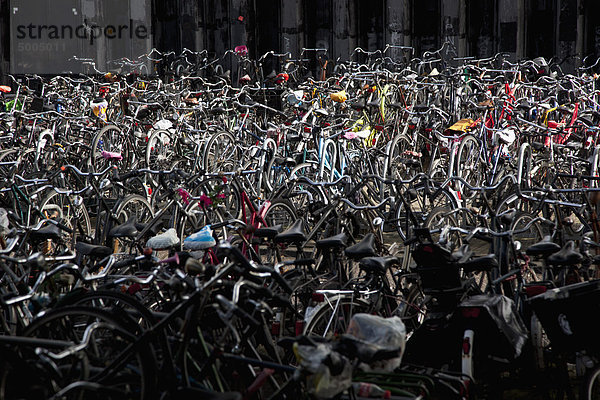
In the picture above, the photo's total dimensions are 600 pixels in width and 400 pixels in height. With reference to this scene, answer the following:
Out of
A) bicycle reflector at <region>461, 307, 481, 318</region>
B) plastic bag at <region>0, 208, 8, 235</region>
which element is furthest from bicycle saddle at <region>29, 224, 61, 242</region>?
bicycle reflector at <region>461, 307, 481, 318</region>

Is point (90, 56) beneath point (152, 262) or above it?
above

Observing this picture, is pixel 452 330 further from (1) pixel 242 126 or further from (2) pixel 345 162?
(1) pixel 242 126

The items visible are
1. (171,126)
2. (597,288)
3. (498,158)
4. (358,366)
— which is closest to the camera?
(358,366)

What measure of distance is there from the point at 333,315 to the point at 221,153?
5.64m

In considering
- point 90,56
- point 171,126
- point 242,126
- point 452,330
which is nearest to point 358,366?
point 452,330

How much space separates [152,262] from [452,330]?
1669mm

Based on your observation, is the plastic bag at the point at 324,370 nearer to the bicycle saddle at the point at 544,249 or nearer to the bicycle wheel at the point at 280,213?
the bicycle saddle at the point at 544,249

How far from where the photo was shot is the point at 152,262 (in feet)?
13.7

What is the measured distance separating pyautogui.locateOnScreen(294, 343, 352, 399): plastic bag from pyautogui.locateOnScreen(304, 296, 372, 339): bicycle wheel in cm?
148

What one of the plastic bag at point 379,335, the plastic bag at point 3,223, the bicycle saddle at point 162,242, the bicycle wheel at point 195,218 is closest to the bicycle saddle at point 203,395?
the plastic bag at point 379,335

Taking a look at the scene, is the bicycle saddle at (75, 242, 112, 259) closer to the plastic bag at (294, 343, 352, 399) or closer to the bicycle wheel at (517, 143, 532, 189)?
the plastic bag at (294, 343, 352, 399)

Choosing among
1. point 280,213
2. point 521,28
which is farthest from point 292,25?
point 280,213

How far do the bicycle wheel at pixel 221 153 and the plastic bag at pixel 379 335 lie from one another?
621 centimetres

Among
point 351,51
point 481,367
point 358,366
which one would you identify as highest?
point 351,51
